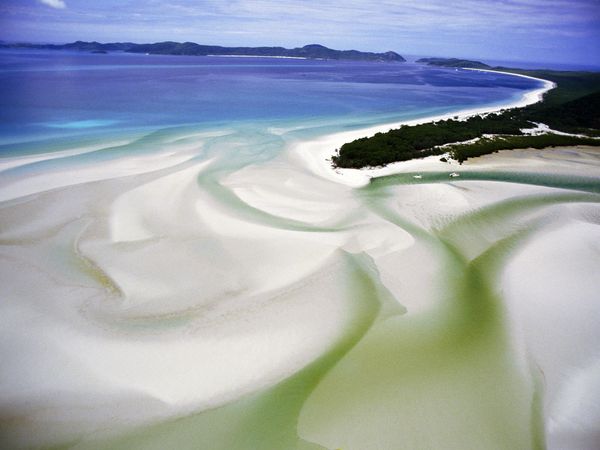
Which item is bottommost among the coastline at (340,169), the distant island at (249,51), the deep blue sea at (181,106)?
the coastline at (340,169)

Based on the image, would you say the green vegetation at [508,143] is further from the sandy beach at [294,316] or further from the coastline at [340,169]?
the sandy beach at [294,316]

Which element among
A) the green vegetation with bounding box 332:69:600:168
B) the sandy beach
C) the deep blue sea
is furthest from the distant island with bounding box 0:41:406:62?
the sandy beach

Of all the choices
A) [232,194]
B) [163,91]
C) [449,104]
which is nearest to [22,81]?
[163,91]

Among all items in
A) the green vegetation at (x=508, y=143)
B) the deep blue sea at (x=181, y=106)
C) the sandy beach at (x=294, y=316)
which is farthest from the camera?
the deep blue sea at (x=181, y=106)

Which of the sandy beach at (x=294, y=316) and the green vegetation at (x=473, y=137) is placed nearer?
the sandy beach at (x=294, y=316)

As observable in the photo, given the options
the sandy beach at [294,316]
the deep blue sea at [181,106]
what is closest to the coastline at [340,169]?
the sandy beach at [294,316]

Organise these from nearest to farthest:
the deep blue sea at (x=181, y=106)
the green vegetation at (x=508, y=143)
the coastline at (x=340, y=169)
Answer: the coastline at (x=340, y=169), the green vegetation at (x=508, y=143), the deep blue sea at (x=181, y=106)

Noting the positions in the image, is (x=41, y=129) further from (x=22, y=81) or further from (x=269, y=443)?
(x=22, y=81)

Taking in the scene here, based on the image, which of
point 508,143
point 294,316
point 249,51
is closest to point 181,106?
point 508,143
